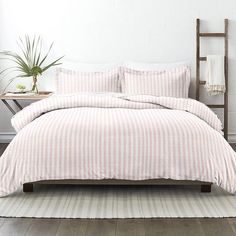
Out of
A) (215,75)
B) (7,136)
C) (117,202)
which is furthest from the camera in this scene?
(7,136)

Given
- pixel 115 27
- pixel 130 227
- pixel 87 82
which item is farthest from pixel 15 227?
pixel 115 27

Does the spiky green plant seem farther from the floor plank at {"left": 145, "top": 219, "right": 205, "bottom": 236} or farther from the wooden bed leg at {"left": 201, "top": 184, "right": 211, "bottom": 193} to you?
the floor plank at {"left": 145, "top": 219, "right": 205, "bottom": 236}

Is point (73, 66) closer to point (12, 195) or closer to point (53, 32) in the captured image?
point (53, 32)

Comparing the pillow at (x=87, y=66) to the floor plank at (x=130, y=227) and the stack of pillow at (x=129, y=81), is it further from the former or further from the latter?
the floor plank at (x=130, y=227)

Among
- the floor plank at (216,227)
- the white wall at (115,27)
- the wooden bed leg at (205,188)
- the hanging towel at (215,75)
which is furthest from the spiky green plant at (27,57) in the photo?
the floor plank at (216,227)

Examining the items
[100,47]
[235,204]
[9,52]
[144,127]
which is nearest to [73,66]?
[100,47]

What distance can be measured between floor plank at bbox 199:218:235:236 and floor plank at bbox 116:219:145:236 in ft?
1.15

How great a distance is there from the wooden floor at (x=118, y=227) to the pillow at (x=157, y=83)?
2.21 meters

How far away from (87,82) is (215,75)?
1.31 metres

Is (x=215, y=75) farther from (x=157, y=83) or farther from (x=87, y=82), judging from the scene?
(x=87, y=82)

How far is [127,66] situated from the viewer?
17.6ft

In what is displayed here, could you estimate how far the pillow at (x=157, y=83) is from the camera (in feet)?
16.6

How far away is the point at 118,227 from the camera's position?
2.89 meters

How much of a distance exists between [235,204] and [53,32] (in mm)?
2961
